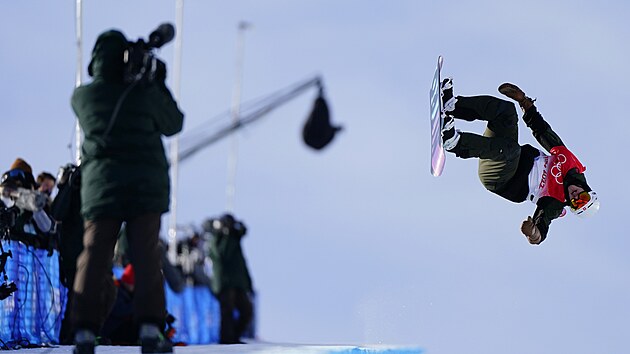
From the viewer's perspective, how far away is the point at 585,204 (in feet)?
29.0

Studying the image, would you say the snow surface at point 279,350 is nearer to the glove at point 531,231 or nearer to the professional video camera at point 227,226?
the glove at point 531,231

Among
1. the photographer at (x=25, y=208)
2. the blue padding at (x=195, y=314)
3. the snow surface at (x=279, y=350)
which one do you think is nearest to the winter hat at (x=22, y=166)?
the photographer at (x=25, y=208)

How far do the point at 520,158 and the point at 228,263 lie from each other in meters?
5.71

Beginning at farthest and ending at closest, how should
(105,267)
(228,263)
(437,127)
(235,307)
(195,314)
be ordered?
1. (195,314)
2. (235,307)
3. (228,263)
4. (437,127)
5. (105,267)

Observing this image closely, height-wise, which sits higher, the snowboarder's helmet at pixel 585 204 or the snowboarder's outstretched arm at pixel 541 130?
the snowboarder's outstretched arm at pixel 541 130

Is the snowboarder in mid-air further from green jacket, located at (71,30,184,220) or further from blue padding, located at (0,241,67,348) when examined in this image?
blue padding, located at (0,241,67,348)

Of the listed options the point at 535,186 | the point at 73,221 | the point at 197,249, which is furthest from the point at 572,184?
the point at 197,249

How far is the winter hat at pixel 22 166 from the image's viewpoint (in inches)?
355

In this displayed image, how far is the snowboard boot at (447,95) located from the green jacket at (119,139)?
10.4 feet

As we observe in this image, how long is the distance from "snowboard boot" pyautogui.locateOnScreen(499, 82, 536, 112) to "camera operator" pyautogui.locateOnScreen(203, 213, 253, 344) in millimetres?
5682

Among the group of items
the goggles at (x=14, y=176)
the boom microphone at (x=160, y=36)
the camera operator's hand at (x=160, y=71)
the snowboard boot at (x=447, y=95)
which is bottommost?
the goggles at (x=14, y=176)

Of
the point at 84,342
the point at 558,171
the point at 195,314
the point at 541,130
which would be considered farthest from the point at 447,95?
the point at 195,314

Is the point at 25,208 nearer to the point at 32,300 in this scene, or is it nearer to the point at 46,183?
the point at 46,183

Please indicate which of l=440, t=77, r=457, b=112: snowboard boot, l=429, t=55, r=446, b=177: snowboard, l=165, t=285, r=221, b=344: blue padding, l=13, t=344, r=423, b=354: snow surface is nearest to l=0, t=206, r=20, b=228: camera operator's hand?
l=13, t=344, r=423, b=354: snow surface
